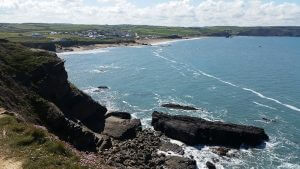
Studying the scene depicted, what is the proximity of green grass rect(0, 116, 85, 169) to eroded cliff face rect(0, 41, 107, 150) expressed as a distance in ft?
45.6

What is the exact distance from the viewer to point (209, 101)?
102 metres

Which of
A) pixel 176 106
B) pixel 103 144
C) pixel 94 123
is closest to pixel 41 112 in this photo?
pixel 103 144

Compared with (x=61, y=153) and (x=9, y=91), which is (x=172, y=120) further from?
(x=61, y=153)

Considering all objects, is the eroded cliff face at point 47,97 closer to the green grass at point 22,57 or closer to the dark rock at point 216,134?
the green grass at point 22,57

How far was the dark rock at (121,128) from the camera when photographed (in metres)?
72.2

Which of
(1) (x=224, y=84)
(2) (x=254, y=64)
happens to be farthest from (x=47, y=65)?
(2) (x=254, y=64)

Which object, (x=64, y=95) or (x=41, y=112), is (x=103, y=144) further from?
(x=64, y=95)

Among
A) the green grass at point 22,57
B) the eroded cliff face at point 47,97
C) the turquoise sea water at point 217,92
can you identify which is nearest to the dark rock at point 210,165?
the turquoise sea water at point 217,92

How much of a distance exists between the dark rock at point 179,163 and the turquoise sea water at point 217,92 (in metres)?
2.12

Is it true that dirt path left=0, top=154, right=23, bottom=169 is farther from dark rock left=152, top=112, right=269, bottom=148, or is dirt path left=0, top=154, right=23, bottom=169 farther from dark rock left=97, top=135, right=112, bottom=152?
dark rock left=152, top=112, right=269, bottom=148

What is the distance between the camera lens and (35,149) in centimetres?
3416

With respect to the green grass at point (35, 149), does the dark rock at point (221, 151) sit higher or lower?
lower

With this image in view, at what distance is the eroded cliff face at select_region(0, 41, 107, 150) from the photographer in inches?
2266

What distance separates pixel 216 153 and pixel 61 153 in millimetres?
38975
